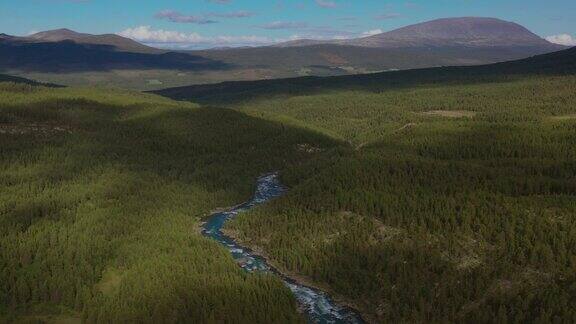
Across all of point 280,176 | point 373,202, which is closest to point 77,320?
point 373,202

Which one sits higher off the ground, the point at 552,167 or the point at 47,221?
the point at 552,167

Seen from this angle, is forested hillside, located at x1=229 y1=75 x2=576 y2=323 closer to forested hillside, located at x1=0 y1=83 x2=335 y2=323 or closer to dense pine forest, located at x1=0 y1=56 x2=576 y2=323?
dense pine forest, located at x1=0 y1=56 x2=576 y2=323

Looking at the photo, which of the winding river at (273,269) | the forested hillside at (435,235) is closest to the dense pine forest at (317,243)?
the forested hillside at (435,235)

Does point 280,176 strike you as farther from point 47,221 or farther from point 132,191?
point 47,221

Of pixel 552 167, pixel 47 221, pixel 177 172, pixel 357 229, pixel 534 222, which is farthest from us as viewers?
pixel 177 172

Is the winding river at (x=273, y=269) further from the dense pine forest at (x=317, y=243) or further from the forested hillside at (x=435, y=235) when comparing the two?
the forested hillside at (x=435, y=235)

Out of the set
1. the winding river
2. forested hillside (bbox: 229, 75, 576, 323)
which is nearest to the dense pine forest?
forested hillside (bbox: 229, 75, 576, 323)

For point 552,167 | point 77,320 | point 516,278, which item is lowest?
point 77,320

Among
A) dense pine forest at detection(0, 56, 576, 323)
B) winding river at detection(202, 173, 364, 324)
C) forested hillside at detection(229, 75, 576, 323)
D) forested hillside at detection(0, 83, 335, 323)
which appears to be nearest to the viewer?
forested hillside at detection(229, 75, 576, 323)
